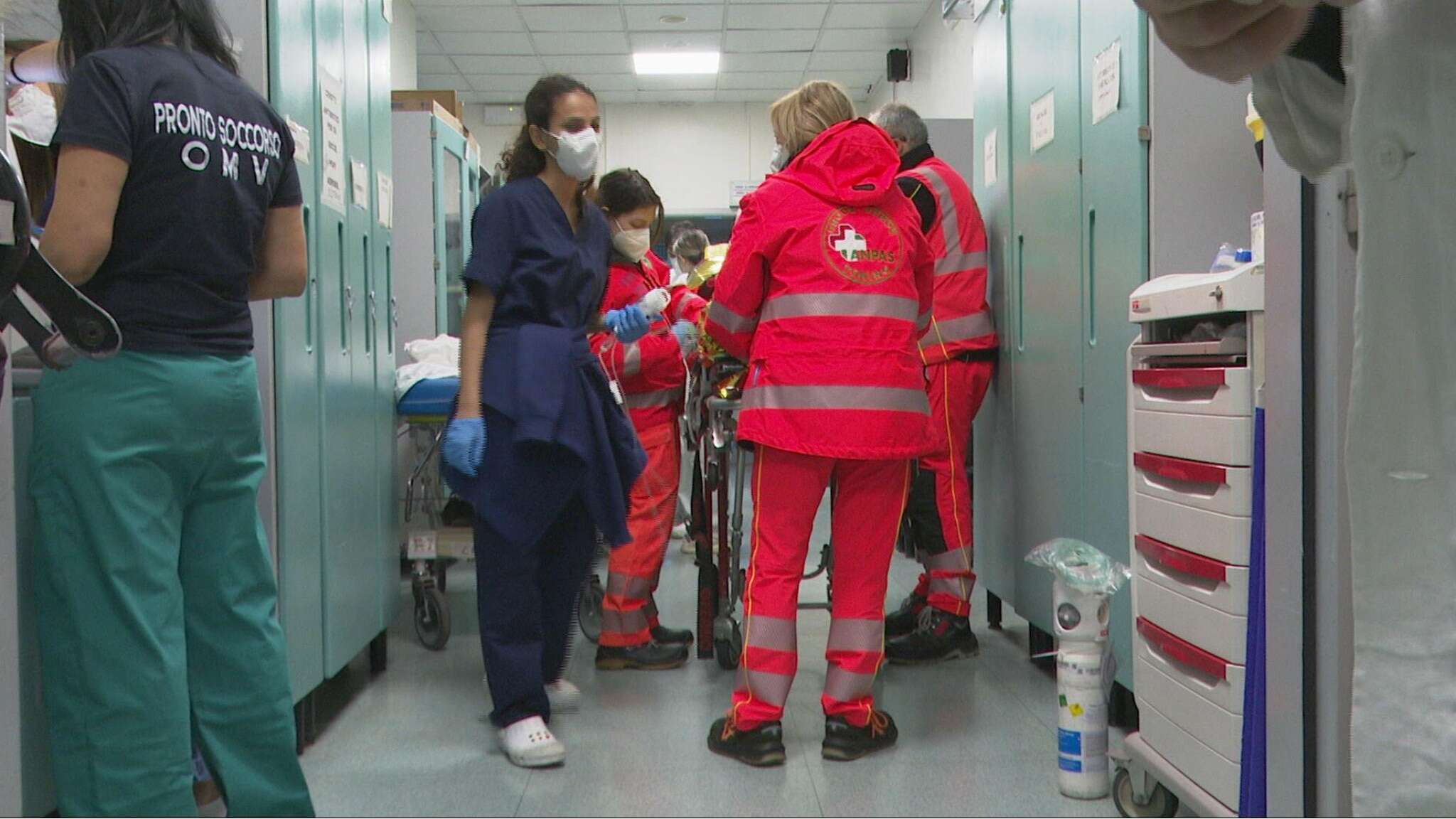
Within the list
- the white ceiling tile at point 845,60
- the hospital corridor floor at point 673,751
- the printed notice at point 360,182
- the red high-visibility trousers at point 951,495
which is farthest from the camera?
the white ceiling tile at point 845,60

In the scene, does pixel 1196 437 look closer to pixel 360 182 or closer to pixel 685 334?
pixel 685 334

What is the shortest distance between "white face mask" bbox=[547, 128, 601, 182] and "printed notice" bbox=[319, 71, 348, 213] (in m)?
0.51

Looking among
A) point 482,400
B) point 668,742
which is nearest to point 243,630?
point 482,400

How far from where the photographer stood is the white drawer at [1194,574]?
5.72ft

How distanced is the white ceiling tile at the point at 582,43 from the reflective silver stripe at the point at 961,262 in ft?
17.2

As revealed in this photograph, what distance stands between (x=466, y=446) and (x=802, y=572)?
2.46 ft

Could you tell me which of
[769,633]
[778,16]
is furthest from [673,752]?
[778,16]

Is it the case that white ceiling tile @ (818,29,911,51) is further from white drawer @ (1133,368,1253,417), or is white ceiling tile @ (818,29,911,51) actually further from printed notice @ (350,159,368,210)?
white drawer @ (1133,368,1253,417)

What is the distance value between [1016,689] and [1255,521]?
4.93 ft

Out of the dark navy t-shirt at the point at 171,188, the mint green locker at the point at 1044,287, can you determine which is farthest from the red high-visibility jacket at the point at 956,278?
the dark navy t-shirt at the point at 171,188

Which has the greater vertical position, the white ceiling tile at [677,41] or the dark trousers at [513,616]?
the white ceiling tile at [677,41]

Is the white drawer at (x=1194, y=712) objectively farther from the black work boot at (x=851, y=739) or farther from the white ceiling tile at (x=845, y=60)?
the white ceiling tile at (x=845, y=60)

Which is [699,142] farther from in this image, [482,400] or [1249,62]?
[1249,62]

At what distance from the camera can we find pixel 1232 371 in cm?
176
